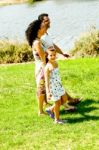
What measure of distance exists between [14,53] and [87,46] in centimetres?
254

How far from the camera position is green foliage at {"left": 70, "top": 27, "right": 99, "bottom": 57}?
1598 centimetres

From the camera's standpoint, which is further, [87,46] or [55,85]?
[87,46]

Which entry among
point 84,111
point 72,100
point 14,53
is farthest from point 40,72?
point 14,53

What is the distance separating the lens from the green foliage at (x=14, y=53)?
52.9ft

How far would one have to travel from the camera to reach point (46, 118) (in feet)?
25.4

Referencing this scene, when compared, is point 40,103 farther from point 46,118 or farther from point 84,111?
point 84,111

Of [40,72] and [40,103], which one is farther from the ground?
[40,72]

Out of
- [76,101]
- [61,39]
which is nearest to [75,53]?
[61,39]

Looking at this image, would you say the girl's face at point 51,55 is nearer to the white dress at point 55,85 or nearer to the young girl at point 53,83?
the young girl at point 53,83

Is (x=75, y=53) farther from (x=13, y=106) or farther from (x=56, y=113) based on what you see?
(x=56, y=113)

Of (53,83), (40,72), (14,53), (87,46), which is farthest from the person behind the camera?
(14,53)

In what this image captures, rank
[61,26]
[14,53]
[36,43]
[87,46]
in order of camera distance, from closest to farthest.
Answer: [36,43], [87,46], [14,53], [61,26]

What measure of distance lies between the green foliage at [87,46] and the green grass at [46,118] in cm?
482

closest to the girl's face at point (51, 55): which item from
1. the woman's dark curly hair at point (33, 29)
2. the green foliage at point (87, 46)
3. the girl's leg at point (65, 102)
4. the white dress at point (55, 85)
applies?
Result: the white dress at point (55, 85)
